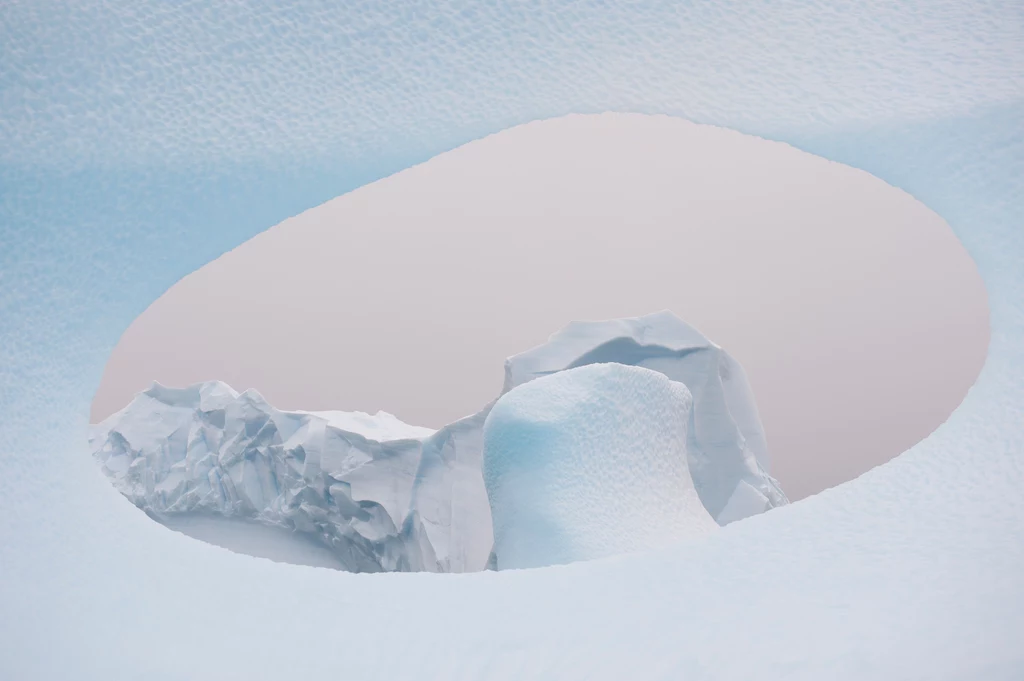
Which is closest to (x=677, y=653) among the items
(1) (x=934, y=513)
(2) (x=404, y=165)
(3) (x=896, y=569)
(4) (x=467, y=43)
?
(3) (x=896, y=569)

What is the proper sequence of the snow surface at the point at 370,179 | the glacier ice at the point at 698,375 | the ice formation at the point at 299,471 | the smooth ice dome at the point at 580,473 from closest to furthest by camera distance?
the snow surface at the point at 370,179 < the smooth ice dome at the point at 580,473 < the glacier ice at the point at 698,375 < the ice formation at the point at 299,471

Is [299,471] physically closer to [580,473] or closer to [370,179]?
[580,473]

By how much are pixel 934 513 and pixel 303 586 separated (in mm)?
1413

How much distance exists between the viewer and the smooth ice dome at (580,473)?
3074mm

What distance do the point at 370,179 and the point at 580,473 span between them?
5.04ft

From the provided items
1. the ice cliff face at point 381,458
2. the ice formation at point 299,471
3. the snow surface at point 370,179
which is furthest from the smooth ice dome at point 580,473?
the ice formation at point 299,471

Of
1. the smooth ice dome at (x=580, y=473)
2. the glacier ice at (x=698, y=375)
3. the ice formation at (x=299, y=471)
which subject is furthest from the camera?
the ice formation at (x=299, y=471)

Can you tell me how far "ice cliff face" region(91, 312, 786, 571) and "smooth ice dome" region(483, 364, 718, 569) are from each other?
238 centimetres

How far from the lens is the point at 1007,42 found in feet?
6.28

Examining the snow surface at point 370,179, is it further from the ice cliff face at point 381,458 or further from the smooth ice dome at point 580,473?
the ice cliff face at point 381,458

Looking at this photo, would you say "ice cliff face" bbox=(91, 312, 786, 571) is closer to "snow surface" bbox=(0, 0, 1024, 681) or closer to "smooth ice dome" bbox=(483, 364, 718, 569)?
"smooth ice dome" bbox=(483, 364, 718, 569)

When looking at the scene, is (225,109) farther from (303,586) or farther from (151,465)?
(151,465)

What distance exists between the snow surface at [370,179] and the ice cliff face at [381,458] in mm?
3913

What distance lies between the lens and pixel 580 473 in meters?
3.20
